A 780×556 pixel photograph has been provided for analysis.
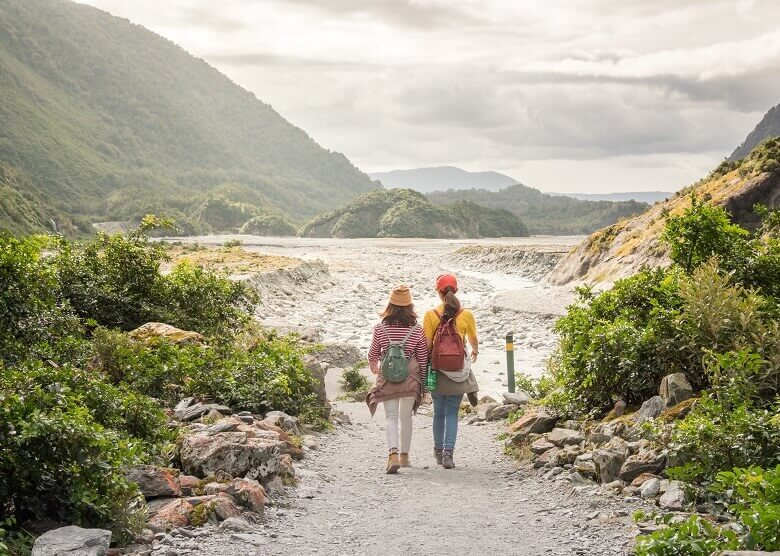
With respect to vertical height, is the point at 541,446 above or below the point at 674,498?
below

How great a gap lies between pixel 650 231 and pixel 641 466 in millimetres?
30802

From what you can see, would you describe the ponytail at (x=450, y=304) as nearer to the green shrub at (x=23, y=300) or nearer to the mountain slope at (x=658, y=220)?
the green shrub at (x=23, y=300)

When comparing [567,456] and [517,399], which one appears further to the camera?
[517,399]

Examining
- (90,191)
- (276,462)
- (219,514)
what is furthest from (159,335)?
(90,191)

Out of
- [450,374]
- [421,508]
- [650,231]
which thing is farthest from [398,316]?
[650,231]

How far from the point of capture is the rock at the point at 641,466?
770 cm

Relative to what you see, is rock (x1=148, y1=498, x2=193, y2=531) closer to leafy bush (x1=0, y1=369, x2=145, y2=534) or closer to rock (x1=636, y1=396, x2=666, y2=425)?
leafy bush (x1=0, y1=369, x2=145, y2=534)

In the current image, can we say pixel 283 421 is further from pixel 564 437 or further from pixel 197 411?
pixel 564 437

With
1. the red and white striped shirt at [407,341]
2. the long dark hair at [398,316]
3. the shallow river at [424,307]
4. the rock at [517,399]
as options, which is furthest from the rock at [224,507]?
the shallow river at [424,307]

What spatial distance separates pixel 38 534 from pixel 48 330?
18.2ft

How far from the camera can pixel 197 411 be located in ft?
32.5

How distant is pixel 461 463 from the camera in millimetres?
9992

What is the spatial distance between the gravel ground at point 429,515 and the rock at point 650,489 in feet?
0.53

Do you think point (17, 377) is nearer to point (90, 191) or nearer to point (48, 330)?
point (48, 330)
